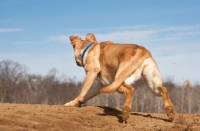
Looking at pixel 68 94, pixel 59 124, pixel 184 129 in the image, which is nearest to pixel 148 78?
pixel 184 129

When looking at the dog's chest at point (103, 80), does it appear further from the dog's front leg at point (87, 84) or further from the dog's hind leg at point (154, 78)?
the dog's hind leg at point (154, 78)

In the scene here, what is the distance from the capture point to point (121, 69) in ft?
34.3

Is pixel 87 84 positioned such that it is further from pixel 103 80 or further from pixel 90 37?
pixel 90 37

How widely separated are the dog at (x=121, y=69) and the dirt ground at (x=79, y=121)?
0.44 meters

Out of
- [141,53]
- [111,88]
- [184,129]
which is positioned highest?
[141,53]

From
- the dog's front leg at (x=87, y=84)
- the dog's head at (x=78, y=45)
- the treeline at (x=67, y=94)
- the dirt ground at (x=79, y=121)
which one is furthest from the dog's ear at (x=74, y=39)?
the treeline at (x=67, y=94)

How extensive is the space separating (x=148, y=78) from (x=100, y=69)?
4.84 ft

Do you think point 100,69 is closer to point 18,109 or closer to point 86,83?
point 86,83

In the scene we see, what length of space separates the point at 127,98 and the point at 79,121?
4.44 feet

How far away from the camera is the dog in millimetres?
10312

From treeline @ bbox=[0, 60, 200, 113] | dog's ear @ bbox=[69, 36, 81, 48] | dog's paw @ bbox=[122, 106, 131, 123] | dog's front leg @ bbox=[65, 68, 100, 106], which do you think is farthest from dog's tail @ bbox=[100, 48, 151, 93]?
treeline @ bbox=[0, 60, 200, 113]

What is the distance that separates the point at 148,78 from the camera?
35.4 ft

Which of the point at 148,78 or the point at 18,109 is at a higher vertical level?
the point at 148,78

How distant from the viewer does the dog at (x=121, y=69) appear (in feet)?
33.8
